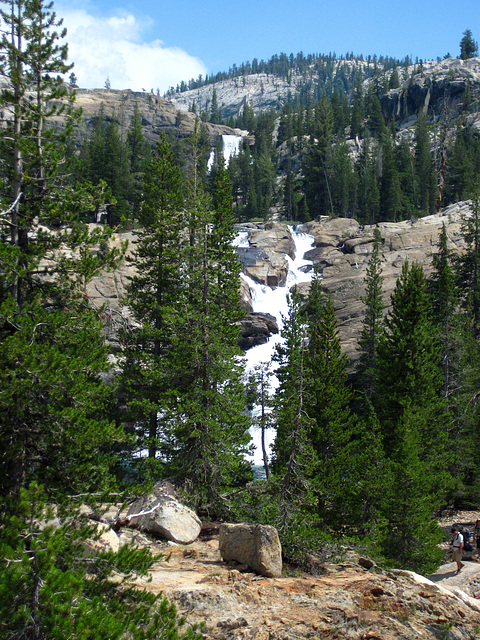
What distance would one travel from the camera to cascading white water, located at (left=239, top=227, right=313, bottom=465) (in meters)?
35.4

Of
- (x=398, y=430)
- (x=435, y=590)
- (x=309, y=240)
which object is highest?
(x=309, y=240)

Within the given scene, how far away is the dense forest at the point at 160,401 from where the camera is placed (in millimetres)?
6984

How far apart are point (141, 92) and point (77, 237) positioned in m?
120

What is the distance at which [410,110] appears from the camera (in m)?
112

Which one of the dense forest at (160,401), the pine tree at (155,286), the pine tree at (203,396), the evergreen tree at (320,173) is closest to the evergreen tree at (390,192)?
the evergreen tree at (320,173)

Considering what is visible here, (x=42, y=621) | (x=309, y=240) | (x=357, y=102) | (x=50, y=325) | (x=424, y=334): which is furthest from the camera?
(x=357, y=102)

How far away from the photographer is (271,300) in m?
46.2

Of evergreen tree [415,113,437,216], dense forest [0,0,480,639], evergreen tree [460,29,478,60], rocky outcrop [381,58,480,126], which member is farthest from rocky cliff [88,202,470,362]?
evergreen tree [460,29,478,60]

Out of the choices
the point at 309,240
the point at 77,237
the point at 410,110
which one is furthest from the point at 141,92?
the point at 77,237

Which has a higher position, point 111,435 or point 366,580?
point 111,435

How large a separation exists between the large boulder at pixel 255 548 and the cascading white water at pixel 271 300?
1957 cm

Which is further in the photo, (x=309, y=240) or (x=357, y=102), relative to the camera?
(x=357, y=102)

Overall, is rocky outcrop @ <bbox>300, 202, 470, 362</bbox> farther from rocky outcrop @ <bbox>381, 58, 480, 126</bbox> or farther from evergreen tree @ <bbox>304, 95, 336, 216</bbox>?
rocky outcrop @ <bbox>381, 58, 480, 126</bbox>

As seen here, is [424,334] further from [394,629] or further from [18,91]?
[18,91]
